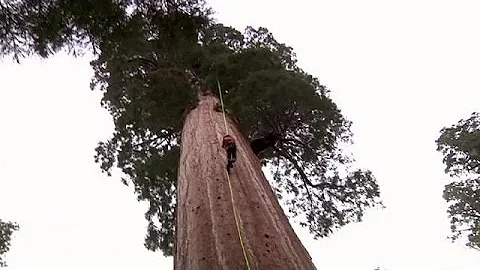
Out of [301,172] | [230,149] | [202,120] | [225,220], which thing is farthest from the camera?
[301,172]

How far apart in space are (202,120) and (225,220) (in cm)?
326

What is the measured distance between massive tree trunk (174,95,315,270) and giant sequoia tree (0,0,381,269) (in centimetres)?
1

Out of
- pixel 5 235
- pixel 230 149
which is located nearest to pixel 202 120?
pixel 230 149

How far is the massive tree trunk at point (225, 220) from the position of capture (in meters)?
3.01

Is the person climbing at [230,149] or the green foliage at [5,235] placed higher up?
the green foliage at [5,235]

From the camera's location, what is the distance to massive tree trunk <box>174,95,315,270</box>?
301cm

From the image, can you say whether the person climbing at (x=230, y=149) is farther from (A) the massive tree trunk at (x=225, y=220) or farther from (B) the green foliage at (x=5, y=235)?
(B) the green foliage at (x=5, y=235)

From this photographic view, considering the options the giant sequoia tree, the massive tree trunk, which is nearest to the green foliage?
the giant sequoia tree

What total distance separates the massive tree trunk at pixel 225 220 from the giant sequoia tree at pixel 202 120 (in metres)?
0.01

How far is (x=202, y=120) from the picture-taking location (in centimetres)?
664

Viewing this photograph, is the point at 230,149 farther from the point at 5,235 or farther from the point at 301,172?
the point at 5,235

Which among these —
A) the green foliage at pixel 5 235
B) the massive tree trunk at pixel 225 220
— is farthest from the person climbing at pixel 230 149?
the green foliage at pixel 5 235

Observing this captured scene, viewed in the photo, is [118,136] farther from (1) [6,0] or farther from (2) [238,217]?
(2) [238,217]

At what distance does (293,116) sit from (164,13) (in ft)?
11.9
